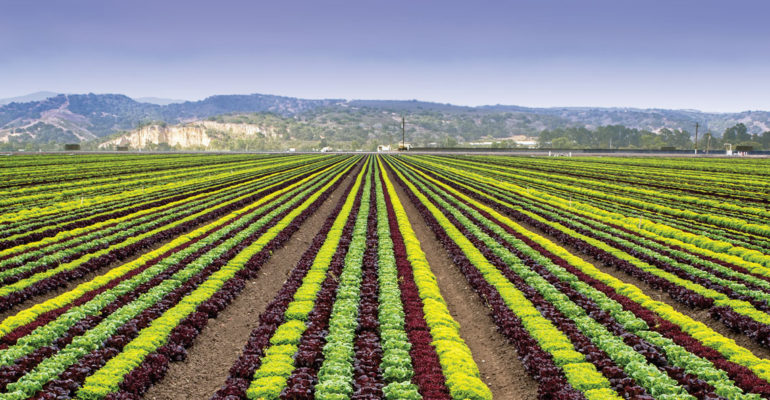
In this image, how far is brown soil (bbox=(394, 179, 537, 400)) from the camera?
11898 mm

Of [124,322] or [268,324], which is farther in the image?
[268,324]

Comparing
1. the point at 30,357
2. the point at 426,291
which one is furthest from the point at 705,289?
the point at 30,357

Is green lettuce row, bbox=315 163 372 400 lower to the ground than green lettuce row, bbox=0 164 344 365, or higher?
lower

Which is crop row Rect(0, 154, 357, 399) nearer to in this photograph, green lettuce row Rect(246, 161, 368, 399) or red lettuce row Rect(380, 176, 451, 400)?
green lettuce row Rect(246, 161, 368, 399)

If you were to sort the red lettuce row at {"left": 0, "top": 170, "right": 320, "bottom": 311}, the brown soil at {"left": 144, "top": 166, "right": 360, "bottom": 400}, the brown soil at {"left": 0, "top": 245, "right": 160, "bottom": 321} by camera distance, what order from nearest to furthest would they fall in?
the brown soil at {"left": 144, "top": 166, "right": 360, "bottom": 400}
the brown soil at {"left": 0, "top": 245, "right": 160, "bottom": 321}
the red lettuce row at {"left": 0, "top": 170, "right": 320, "bottom": 311}

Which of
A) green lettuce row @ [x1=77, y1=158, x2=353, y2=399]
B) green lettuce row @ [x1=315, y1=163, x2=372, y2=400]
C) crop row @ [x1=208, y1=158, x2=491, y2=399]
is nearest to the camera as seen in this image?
green lettuce row @ [x1=315, y1=163, x2=372, y2=400]

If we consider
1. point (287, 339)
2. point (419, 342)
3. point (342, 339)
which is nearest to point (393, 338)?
point (419, 342)

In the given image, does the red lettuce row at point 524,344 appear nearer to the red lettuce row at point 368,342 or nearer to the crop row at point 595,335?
the crop row at point 595,335

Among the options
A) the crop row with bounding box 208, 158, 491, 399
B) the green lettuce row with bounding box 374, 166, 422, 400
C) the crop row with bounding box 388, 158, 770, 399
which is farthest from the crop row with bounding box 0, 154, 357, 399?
the crop row with bounding box 388, 158, 770, 399

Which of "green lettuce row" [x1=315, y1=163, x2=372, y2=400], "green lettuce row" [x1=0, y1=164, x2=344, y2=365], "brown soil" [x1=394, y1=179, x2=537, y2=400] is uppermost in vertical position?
"green lettuce row" [x1=0, y1=164, x2=344, y2=365]

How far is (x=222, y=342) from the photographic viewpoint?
47.4 feet

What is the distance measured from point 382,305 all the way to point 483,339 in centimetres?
327

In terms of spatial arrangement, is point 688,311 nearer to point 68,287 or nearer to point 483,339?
point 483,339

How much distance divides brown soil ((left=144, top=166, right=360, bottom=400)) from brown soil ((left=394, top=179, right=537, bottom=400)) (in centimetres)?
646
